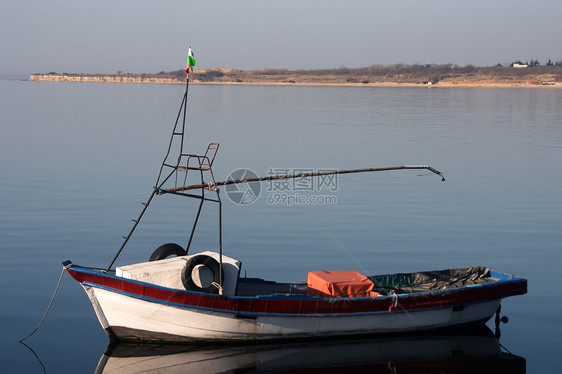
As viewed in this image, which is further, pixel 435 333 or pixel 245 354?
pixel 435 333

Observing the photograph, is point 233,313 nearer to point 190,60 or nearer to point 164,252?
point 164,252

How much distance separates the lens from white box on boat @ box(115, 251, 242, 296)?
49.1 ft

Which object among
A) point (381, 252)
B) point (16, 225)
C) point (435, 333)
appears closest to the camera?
point (435, 333)

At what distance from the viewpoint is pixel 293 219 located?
2695cm

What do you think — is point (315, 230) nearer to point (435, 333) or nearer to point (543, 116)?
point (435, 333)

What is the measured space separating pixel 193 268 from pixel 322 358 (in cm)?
346

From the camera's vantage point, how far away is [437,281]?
17469mm

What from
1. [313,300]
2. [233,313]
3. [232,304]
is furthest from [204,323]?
[313,300]

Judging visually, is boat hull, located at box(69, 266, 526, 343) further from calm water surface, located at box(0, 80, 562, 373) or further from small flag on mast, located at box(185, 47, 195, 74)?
small flag on mast, located at box(185, 47, 195, 74)

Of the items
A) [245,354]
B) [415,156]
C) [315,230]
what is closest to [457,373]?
[245,354]

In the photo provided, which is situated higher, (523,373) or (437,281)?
(437,281)

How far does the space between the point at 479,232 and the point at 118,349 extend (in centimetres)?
1500

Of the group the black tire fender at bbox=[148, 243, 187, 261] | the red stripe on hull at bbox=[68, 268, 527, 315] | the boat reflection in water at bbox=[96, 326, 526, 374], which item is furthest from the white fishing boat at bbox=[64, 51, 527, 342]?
the black tire fender at bbox=[148, 243, 187, 261]

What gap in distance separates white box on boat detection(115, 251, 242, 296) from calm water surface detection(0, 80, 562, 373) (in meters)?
1.77
